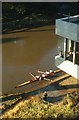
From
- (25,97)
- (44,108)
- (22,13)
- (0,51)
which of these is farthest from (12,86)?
(22,13)

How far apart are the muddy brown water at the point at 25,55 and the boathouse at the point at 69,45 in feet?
12.5

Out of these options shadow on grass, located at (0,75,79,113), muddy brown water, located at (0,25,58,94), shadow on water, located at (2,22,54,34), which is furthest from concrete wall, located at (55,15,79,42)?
shadow on water, located at (2,22,54,34)

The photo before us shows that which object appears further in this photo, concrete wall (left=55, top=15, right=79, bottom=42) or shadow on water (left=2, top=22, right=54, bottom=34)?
shadow on water (left=2, top=22, right=54, bottom=34)

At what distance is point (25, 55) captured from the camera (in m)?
17.7

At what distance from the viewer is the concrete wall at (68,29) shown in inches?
342

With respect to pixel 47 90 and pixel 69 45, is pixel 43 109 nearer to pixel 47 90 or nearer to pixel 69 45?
pixel 47 90

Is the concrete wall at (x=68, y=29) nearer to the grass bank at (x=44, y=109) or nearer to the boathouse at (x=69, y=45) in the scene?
the boathouse at (x=69, y=45)

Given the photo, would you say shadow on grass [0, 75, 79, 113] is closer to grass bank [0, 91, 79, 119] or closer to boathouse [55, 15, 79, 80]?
grass bank [0, 91, 79, 119]

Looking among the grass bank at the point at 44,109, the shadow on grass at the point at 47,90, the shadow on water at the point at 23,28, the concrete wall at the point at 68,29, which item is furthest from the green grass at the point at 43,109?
the shadow on water at the point at 23,28

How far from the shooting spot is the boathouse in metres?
8.87

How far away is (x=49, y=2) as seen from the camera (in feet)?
92.5

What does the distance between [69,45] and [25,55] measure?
26.2 feet

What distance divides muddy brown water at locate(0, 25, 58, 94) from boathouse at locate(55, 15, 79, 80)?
3809mm

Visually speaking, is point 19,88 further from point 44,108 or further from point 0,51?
point 0,51
